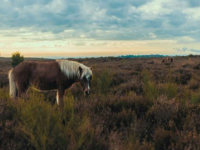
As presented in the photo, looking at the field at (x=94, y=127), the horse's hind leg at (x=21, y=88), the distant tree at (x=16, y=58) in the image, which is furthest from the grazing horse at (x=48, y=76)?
the distant tree at (x=16, y=58)

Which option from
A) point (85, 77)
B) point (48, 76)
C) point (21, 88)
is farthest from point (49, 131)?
point (21, 88)

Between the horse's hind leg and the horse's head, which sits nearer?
the horse's head

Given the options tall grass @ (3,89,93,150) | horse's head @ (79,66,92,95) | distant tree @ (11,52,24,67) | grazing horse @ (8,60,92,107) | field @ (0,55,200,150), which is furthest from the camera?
distant tree @ (11,52,24,67)

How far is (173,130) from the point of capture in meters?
3.64

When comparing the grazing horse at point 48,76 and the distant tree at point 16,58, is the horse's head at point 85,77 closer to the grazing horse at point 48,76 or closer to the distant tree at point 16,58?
the grazing horse at point 48,76

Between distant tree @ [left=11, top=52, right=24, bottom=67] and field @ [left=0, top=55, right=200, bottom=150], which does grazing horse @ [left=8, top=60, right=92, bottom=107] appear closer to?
field @ [left=0, top=55, right=200, bottom=150]

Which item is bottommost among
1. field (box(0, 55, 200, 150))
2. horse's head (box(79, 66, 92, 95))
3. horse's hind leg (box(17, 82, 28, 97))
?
field (box(0, 55, 200, 150))

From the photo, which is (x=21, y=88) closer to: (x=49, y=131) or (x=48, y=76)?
(x=48, y=76)

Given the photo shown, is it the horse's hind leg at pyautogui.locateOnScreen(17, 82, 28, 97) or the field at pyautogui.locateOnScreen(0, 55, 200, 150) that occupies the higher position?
the horse's hind leg at pyautogui.locateOnScreen(17, 82, 28, 97)

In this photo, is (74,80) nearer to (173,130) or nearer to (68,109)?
(68,109)

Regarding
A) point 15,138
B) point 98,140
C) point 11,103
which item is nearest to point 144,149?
point 98,140

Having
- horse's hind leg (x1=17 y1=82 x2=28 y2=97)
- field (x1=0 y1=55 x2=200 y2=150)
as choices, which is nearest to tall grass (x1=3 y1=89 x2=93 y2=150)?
field (x1=0 y1=55 x2=200 y2=150)

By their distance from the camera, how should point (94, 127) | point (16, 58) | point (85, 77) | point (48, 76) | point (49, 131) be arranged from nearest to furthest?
1. point (49, 131)
2. point (94, 127)
3. point (85, 77)
4. point (48, 76)
5. point (16, 58)

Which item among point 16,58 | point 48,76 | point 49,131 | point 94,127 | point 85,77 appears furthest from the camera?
point 16,58
